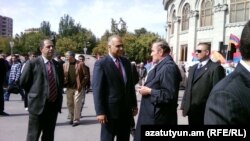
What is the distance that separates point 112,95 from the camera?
5188mm

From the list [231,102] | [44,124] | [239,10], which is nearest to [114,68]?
[44,124]

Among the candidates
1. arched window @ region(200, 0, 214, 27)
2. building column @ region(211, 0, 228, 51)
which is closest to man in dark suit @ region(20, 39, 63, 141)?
building column @ region(211, 0, 228, 51)

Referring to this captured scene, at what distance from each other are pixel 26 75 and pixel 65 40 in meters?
84.0

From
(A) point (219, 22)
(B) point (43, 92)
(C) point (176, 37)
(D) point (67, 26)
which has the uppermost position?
(D) point (67, 26)

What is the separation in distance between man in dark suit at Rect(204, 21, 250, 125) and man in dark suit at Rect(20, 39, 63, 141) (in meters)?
4.24

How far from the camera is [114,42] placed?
5.33 m

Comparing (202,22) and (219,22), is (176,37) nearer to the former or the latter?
(202,22)

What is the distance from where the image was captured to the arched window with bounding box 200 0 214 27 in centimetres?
3962

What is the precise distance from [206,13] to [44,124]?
119ft

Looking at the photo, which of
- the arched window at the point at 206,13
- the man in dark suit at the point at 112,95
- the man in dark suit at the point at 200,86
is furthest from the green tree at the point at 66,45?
the man in dark suit at the point at 112,95

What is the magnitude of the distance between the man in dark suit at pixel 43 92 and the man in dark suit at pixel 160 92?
62.3 inches

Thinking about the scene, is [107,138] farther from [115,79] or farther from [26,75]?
[26,75]

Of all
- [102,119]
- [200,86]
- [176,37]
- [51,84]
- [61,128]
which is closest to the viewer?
[102,119]

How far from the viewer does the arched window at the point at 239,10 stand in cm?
3444
